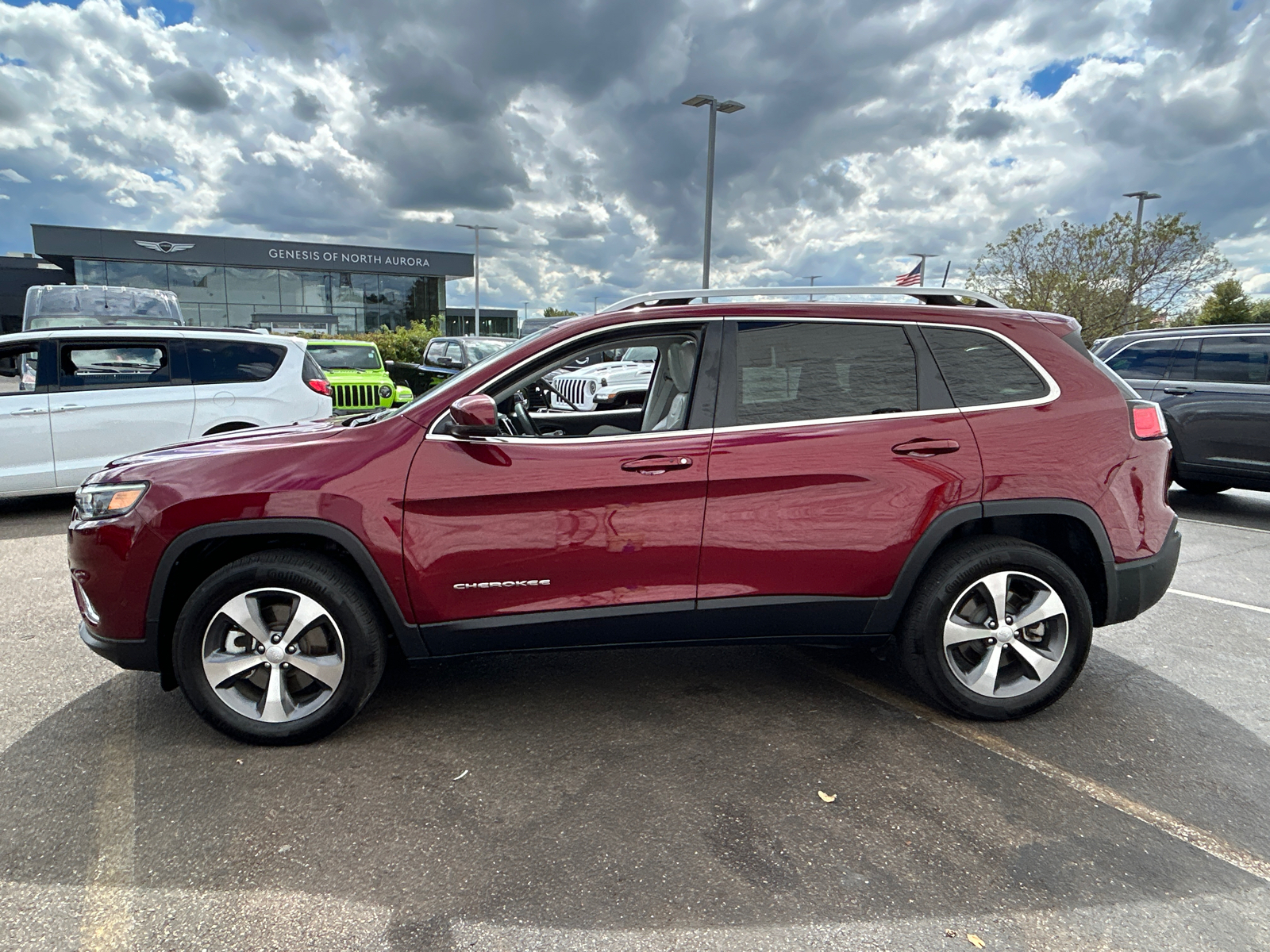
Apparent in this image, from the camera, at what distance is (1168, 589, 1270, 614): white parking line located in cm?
511

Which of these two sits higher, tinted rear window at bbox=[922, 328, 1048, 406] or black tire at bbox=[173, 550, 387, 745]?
tinted rear window at bbox=[922, 328, 1048, 406]

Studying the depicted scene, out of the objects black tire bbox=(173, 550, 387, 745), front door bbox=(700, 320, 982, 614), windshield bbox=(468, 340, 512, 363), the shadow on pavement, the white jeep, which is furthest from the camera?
windshield bbox=(468, 340, 512, 363)

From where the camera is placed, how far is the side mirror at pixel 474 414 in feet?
9.67

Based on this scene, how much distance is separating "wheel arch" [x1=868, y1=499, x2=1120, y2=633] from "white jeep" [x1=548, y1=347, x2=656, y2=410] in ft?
4.80

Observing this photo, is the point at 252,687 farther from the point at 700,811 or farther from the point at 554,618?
the point at 700,811

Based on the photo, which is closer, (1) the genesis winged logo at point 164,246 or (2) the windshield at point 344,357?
(2) the windshield at point 344,357

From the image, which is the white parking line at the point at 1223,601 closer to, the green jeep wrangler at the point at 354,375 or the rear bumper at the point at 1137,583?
the rear bumper at the point at 1137,583

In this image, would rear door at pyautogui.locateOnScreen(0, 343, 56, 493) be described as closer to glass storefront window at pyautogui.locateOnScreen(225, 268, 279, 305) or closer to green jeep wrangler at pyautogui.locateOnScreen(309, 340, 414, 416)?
green jeep wrangler at pyautogui.locateOnScreen(309, 340, 414, 416)

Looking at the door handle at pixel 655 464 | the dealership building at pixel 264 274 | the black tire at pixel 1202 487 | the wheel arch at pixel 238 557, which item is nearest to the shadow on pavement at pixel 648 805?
the wheel arch at pixel 238 557

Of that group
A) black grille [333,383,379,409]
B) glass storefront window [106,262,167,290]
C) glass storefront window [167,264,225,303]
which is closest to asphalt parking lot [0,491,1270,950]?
black grille [333,383,379,409]

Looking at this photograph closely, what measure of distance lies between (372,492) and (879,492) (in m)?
1.92

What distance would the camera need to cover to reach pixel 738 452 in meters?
3.14

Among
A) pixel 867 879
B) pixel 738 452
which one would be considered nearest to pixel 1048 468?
pixel 738 452

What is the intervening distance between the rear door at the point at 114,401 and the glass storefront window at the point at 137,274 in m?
42.3
